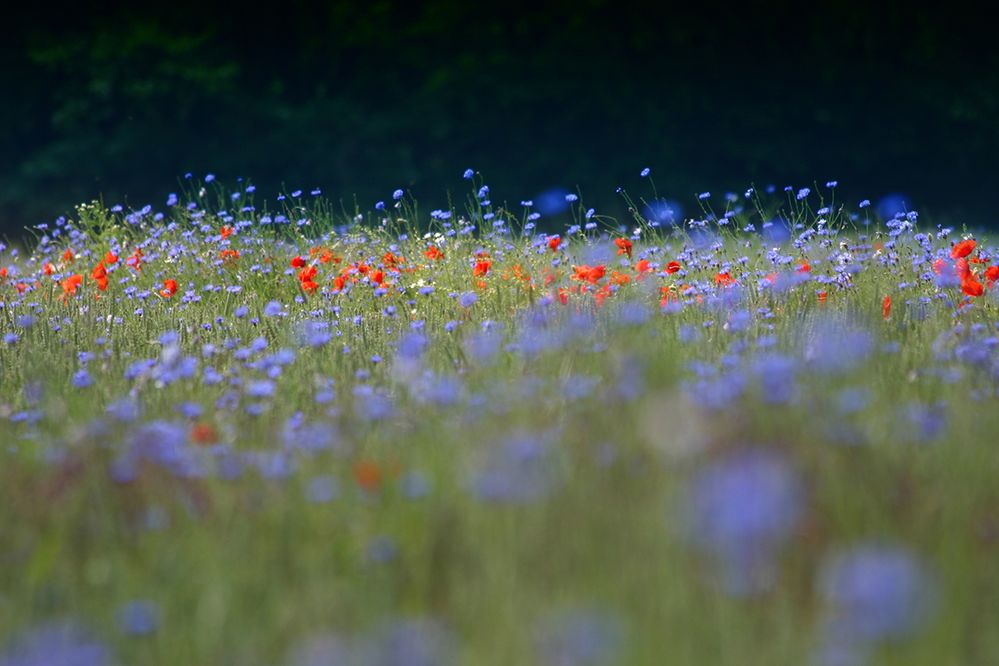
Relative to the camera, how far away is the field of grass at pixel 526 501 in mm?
1714

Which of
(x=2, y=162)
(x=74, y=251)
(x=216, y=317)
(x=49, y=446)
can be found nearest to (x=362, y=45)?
(x=2, y=162)

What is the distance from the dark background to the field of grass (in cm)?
963

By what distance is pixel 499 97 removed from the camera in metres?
13.3

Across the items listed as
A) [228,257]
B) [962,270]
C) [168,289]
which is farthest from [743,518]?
[228,257]

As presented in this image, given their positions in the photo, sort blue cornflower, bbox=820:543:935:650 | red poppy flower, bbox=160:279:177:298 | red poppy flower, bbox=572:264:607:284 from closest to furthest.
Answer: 1. blue cornflower, bbox=820:543:935:650
2. red poppy flower, bbox=572:264:607:284
3. red poppy flower, bbox=160:279:177:298

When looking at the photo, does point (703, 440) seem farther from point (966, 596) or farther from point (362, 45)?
point (362, 45)

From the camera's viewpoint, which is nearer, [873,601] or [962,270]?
[873,601]

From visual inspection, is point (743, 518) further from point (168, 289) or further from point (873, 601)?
point (168, 289)

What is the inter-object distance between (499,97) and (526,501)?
11713 mm

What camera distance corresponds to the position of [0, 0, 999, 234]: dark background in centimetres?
1307

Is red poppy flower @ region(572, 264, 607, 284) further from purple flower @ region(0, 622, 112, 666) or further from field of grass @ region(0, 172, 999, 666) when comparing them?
purple flower @ region(0, 622, 112, 666)

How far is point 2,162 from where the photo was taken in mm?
13172

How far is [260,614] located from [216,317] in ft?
8.84

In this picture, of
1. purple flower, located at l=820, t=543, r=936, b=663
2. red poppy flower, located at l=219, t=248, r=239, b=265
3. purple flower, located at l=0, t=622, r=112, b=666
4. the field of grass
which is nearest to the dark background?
red poppy flower, located at l=219, t=248, r=239, b=265
